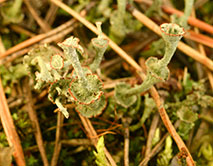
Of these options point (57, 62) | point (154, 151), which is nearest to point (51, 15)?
point (57, 62)

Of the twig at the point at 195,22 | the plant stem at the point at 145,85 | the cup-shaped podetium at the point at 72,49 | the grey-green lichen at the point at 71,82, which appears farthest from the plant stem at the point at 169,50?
the twig at the point at 195,22

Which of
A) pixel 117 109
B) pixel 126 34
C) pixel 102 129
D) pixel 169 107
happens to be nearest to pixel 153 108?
pixel 169 107

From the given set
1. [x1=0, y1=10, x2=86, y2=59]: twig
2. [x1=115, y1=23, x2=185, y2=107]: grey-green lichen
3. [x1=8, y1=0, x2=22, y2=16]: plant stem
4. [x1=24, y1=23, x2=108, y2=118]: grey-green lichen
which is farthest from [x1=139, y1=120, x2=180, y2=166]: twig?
[x1=8, y1=0, x2=22, y2=16]: plant stem

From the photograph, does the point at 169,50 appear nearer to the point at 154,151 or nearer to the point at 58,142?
the point at 154,151

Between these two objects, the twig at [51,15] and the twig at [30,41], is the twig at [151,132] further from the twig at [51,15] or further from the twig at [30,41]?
the twig at [51,15]

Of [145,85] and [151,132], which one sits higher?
[145,85]

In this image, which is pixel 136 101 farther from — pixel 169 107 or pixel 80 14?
pixel 80 14

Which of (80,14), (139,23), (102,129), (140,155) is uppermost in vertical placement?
(80,14)

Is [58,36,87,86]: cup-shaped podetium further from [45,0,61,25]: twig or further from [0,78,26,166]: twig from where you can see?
[45,0,61,25]: twig
